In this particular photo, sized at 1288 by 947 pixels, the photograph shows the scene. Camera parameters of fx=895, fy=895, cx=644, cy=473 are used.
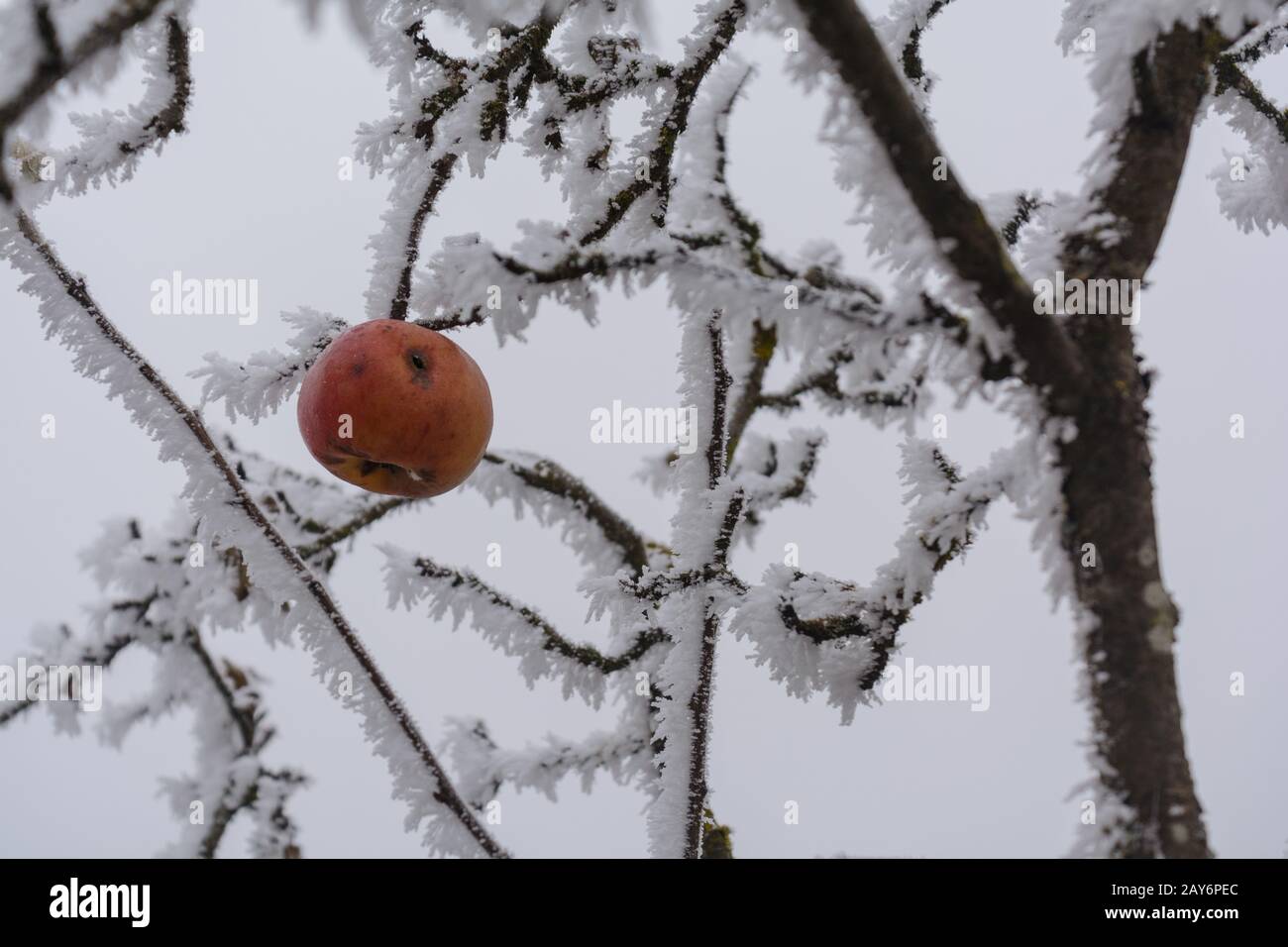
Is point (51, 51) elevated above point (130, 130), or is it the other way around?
point (130, 130)

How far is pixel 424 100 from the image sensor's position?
3.87ft

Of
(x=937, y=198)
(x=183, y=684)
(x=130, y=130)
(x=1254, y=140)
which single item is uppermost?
(x=1254, y=140)

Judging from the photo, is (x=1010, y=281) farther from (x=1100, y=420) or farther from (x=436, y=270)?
(x=436, y=270)

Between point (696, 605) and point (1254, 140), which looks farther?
point (1254, 140)

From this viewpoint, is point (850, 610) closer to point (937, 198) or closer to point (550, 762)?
point (937, 198)

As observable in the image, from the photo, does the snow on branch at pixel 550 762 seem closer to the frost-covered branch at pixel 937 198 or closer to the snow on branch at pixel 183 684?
the snow on branch at pixel 183 684

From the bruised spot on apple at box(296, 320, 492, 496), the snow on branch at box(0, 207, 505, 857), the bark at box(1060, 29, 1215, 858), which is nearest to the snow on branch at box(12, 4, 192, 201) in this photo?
the snow on branch at box(0, 207, 505, 857)

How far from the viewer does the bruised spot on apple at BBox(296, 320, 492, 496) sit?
122 cm

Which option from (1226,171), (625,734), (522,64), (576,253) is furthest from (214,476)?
(1226,171)

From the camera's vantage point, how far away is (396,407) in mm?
1274

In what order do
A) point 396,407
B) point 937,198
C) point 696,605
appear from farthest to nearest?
point 396,407
point 696,605
point 937,198

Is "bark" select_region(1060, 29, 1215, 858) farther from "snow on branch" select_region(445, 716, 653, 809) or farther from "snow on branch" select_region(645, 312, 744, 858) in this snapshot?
"snow on branch" select_region(445, 716, 653, 809)

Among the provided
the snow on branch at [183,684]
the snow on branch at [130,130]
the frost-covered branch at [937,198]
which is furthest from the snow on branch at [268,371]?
the snow on branch at [183,684]

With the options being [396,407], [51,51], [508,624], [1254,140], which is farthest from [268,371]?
[1254,140]
